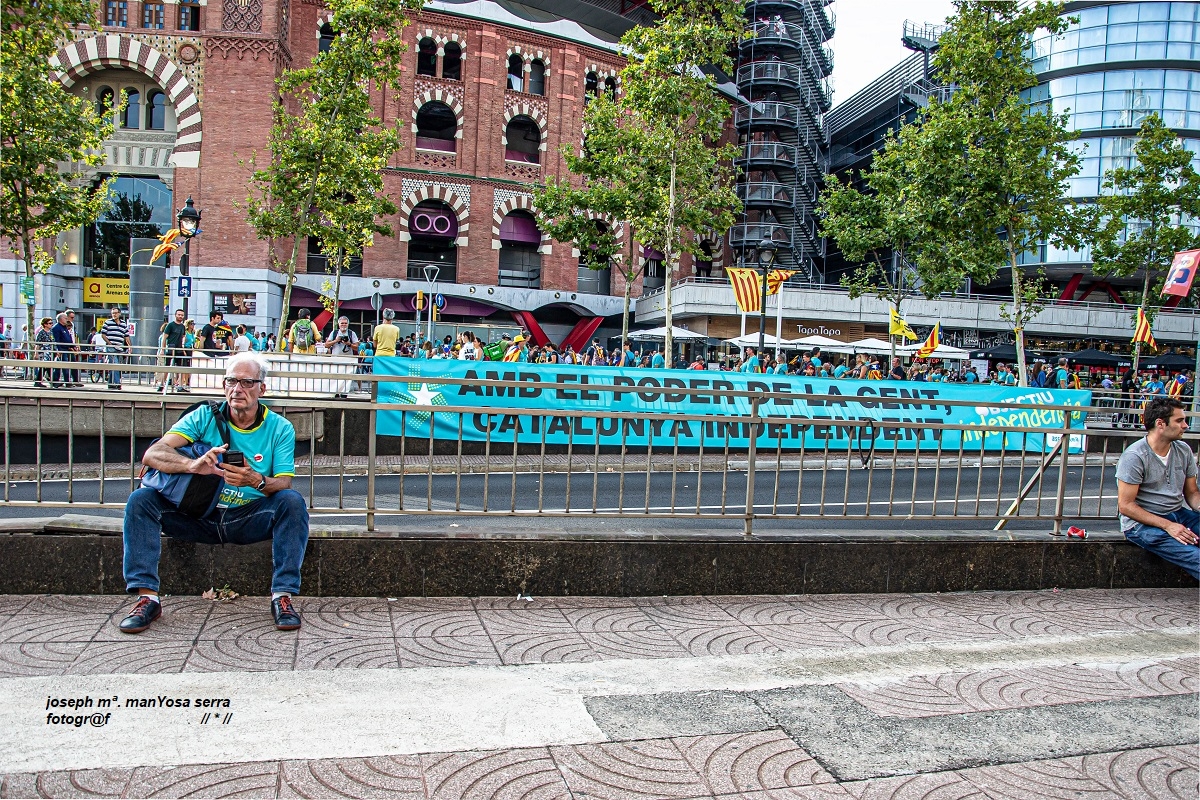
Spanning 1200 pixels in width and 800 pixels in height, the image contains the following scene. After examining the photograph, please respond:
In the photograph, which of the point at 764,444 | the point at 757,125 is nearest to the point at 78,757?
the point at 764,444

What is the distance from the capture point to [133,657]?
4246 mm

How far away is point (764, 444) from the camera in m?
8.18

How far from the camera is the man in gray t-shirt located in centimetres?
625

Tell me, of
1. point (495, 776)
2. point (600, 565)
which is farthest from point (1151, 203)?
point (495, 776)

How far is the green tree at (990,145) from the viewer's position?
24.5 metres

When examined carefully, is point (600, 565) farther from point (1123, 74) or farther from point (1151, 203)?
point (1123, 74)

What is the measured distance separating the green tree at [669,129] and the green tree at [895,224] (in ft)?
17.7

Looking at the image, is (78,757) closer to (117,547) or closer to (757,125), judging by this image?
(117,547)

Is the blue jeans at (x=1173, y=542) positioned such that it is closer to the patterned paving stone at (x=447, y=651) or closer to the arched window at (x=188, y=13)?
the patterned paving stone at (x=447, y=651)

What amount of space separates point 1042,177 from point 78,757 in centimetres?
2741

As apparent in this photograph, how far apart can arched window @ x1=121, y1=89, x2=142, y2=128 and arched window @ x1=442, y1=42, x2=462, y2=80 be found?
12.2m

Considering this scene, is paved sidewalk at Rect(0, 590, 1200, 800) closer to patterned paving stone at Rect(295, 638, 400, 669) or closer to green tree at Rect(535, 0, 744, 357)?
patterned paving stone at Rect(295, 638, 400, 669)

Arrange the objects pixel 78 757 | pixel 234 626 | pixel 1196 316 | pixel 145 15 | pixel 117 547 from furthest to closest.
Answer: pixel 1196 316 < pixel 145 15 < pixel 117 547 < pixel 234 626 < pixel 78 757

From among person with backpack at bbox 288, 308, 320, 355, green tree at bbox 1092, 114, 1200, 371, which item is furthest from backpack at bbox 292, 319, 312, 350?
green tree at bbox 1092, 114, 1200, 371
